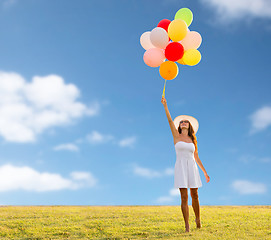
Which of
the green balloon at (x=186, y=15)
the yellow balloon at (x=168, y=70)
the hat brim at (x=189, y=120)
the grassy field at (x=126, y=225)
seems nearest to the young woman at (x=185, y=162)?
the hat brim at (x=189, y=120)

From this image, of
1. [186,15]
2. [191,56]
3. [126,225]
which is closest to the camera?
[191,56]

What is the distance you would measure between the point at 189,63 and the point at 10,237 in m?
8.84

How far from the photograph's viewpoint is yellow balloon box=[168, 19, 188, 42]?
10.7 m

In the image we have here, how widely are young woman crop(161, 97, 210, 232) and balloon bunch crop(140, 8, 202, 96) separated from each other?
1.28m

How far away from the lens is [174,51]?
10797 millimetres

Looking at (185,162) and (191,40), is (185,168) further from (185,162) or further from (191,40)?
(191,40)

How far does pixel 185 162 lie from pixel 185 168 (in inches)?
7.3

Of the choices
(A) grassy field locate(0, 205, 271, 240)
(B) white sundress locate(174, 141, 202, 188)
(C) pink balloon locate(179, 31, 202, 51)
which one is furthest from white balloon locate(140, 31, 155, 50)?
(A) grassy field locate(0, 205, 271, 240)

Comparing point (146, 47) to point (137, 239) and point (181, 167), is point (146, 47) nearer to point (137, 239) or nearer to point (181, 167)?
point (181, 167)

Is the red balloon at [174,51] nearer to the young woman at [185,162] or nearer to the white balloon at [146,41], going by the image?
the white balloon at [146,41]

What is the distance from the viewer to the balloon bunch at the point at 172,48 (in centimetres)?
1080

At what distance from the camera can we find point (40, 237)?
11.2 metres

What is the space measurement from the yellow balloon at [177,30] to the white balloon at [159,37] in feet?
0.62

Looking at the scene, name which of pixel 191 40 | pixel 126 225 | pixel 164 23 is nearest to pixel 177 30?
pixel 191 40
